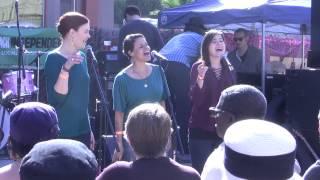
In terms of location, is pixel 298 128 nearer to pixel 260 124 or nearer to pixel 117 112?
pixel 117 112

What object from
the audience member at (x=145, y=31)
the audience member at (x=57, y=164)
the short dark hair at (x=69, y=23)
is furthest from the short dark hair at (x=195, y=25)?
the audience member at (x=57, y=164)

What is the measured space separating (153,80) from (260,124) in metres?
3.53

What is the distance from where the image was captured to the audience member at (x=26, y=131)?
350 centimetres

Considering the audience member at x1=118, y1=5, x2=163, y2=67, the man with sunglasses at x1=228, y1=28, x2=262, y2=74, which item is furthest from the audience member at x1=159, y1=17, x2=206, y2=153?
the man with sunglasses at x1=228, y1=28, x2=262, y2=74

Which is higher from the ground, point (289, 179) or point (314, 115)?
point (289, 179)

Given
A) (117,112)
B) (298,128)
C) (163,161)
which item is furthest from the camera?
(298,128)

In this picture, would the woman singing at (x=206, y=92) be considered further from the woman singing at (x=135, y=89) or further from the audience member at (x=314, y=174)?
the audience member at (x=314, y=174)

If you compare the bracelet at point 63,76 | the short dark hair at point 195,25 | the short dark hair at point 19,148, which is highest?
the short dark hair at point 195,25

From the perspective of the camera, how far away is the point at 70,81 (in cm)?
566

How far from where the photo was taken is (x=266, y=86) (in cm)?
947

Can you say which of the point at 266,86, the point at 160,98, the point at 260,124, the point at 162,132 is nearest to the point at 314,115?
the point at 160,98

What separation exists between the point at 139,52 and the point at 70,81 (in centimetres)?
94

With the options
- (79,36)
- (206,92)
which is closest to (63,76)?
(79,36)

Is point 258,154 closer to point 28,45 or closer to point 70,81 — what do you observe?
point 70,81
